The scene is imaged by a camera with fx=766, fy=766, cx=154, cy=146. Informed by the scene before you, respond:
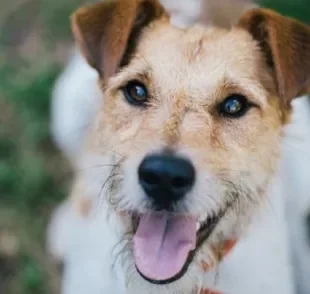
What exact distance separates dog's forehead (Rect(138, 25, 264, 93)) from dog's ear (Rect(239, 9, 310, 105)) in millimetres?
123

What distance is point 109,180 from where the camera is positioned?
3539 millimetres

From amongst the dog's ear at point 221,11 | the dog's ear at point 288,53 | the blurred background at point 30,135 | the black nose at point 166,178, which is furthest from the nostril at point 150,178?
the blurred background at point 30,135

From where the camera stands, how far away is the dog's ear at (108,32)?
3574 millimetres

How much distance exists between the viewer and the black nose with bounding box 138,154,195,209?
9.95ft

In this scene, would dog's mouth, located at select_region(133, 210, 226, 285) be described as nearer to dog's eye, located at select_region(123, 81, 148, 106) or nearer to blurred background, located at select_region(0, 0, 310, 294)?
dog's eye, located at select_region(123, 81, 148, 106)

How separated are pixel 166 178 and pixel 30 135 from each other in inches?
107

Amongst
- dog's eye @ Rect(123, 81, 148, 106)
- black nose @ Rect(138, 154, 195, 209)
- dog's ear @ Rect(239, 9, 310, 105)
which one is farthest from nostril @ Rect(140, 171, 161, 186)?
dog's ear @ Rect(239, 9, 310, 105)

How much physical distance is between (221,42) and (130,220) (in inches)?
36.8

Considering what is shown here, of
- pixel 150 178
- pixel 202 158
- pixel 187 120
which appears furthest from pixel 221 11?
pixel 150 178

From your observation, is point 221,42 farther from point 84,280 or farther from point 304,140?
point 84,280

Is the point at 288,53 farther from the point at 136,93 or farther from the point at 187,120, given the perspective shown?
the point at 136,93

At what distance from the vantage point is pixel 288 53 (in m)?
3.50

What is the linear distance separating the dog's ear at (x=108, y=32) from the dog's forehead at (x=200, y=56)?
0.10 meters

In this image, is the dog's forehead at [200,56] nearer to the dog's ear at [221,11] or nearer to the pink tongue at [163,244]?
the pink tongue at [163,244]
